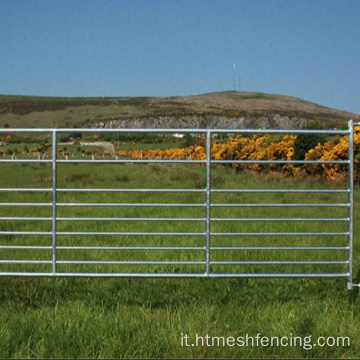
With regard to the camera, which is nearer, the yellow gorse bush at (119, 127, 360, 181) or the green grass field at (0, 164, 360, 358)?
the green grass field at (0, 164, 360, 358)

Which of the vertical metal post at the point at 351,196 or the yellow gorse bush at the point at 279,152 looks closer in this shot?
the vertical metal post at the point at 351,196

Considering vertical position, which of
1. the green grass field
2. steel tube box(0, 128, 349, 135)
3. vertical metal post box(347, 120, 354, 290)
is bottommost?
the green grass field

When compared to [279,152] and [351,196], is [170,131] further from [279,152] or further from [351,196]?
[279,152]

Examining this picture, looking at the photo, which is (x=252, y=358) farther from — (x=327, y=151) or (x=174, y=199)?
(x=327, y=151)

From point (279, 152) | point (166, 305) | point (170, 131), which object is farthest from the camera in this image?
point (279, 152)

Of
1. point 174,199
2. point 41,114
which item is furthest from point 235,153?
point 174,199

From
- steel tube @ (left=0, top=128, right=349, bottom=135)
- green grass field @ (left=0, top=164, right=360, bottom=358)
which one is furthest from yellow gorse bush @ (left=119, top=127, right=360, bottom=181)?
steel tube @ (left=0, top=128, right=349, bottom=135)

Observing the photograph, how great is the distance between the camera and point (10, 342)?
4.65 m

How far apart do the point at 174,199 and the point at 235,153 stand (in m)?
9.16

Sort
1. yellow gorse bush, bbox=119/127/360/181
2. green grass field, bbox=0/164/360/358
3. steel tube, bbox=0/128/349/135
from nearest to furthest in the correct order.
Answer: green grass field, bbox=0/164/360/358
steel tube, bbox=0/128/349/135
yellow gorse bush, bbox=119/127/360/181

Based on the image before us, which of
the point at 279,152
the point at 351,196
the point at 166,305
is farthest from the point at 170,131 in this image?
the point at 279,152

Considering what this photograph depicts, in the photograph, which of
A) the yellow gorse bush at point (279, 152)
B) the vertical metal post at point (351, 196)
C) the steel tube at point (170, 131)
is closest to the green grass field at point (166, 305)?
the vertical metal post at point (351, 196)

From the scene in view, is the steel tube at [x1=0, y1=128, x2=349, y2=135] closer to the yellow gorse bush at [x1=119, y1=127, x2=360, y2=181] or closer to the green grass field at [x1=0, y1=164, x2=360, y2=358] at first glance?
the green grass field at [x1=0, y1=164, x2=360, y2=358]

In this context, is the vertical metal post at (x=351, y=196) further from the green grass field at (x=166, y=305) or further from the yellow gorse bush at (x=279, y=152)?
the yellow gorse bush at (x=279, y=152)
